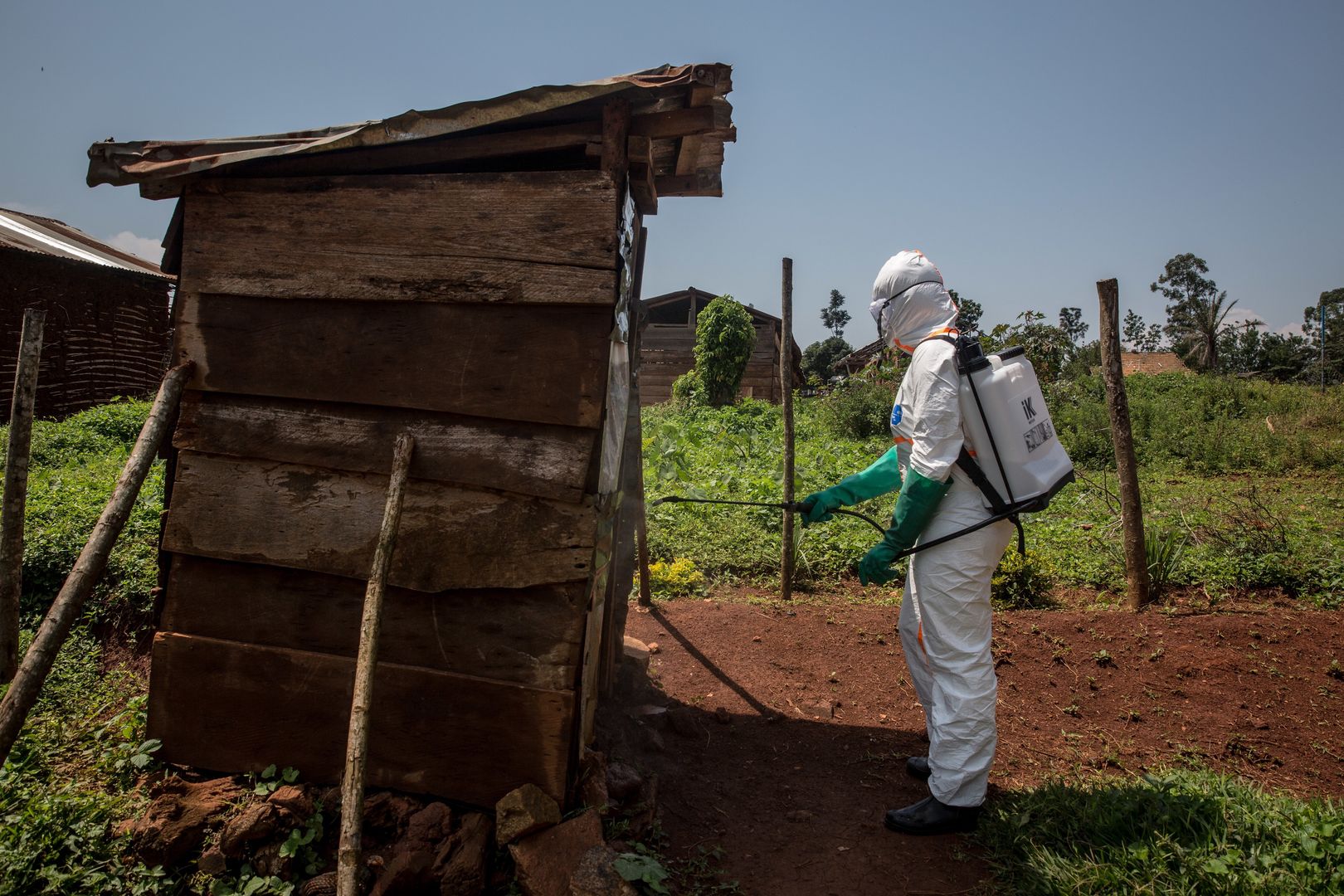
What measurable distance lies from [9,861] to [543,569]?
1.98 meters

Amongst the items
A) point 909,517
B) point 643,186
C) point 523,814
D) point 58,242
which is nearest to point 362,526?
point 523,814

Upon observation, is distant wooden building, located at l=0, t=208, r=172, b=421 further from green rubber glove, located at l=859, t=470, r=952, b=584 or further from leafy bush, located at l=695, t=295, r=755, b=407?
leafy bush, located at l=695, t=295, r=755, b=407

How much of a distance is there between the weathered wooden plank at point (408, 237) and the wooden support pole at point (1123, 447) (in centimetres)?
455

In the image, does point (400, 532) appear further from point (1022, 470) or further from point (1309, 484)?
point (1309, 484)

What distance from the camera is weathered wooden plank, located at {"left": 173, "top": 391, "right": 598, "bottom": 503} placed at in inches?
111

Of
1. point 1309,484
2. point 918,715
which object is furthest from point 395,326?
point 1309,484

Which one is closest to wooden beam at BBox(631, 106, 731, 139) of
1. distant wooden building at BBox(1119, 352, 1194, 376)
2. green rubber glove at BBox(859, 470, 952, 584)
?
green rubber glove at BBox(859, 470, 952, 584)

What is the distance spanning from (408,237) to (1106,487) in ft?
→ 26.4

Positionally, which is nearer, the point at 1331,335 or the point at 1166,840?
the point at 1166,840

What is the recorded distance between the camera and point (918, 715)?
444 centimetres

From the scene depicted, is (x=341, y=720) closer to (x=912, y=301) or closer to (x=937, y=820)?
(x=937, y=820)

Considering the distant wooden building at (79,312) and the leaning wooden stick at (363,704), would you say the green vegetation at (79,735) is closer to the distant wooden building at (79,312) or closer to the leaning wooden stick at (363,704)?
the leaning wooden stick at (363,704)

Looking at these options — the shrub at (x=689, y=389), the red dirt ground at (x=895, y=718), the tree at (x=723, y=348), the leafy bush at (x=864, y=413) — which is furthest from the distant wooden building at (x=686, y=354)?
the red dirt ground at (x=895, y=718)

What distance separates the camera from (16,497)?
11.4 ft
